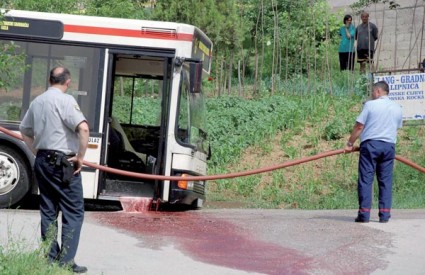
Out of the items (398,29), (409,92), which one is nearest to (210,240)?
(409,92)

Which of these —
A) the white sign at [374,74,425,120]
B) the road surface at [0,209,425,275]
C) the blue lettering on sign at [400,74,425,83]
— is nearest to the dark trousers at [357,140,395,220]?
the road surface at [0,209,425,275]

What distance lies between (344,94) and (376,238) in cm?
926

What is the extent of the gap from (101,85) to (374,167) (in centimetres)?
403

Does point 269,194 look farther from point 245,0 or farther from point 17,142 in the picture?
Result: point 245,0

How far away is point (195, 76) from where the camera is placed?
519 inches

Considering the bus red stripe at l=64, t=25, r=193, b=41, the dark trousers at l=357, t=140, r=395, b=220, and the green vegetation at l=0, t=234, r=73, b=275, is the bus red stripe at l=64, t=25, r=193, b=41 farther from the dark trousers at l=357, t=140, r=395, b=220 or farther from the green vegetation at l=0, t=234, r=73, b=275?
the green vegetation at l=0, t=234, r=73, b=275

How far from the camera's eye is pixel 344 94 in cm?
2031

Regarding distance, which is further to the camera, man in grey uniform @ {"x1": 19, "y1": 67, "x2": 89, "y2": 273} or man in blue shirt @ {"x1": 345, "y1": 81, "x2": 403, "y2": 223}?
man in blue shirt @ {"x1": 345, "y1": 81, "x2": 403, "y2": 223}

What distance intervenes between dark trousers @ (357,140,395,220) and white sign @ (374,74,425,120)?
14.2ft

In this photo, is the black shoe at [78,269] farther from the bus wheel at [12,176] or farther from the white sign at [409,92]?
the white sign at [409,92]

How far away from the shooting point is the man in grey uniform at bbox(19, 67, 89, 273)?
8359 mm

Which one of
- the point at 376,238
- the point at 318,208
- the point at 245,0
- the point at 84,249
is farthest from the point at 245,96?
the point at 84,249

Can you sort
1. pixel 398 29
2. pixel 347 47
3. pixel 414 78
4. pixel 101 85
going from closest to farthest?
pixel 101 85 < pixel 414 78 < pixel 347 47 < pixel 398 29

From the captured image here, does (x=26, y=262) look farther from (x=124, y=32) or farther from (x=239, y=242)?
(x=124, y=32)
